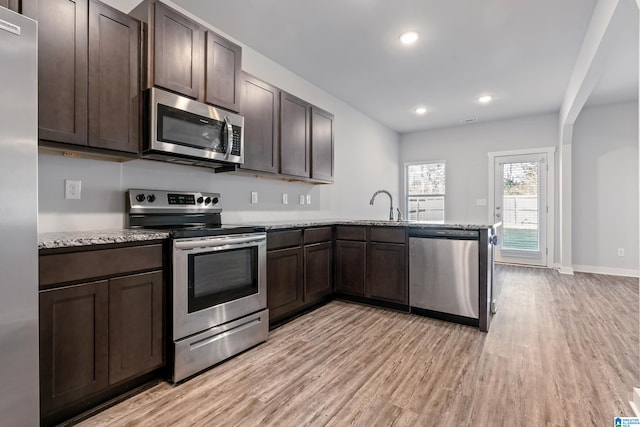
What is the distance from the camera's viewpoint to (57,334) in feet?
4.89

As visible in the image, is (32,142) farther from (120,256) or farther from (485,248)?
(485,248)

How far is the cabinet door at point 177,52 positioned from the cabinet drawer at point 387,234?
2144 millimetres

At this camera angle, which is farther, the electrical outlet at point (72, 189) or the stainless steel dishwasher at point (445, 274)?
the stainless steel dishwasher at point (445, 274)

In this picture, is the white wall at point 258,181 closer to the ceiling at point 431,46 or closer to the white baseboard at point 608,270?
the ceiling at point 431,46

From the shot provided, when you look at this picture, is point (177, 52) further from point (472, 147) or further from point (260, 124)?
point (472, 147)

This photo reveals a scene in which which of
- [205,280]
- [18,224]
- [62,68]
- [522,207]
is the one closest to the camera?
[18,224]

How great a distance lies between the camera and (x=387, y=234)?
11.0ft

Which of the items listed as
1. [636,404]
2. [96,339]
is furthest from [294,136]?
[636,404]

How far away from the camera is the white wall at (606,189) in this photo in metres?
5.00

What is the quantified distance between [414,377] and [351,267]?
1.63 metres

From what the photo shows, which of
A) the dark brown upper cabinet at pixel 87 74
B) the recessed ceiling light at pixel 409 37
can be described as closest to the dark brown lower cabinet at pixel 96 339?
the dark brown upper cabinet at pixel 87 74

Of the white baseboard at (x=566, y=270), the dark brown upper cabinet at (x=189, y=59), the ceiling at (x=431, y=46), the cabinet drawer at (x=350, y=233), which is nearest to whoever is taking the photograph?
the dark brown upper cabinet at (x=189, y=59)

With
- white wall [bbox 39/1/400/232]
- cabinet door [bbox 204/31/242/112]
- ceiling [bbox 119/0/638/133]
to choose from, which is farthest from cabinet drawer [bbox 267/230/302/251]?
ceiling [bbox 119/0/638/133]

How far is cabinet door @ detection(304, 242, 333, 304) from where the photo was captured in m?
3.22
